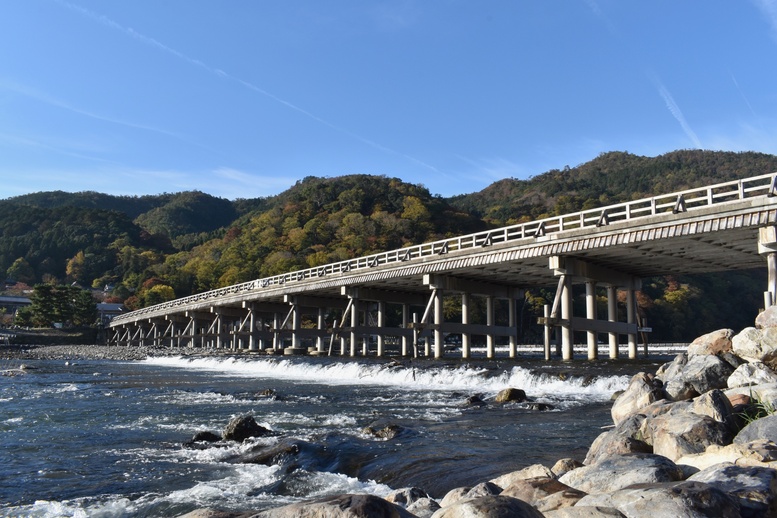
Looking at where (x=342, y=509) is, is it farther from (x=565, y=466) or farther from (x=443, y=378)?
(x=443, y=378)

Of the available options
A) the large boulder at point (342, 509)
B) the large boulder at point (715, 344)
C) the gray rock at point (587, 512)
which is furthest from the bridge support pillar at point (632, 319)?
the large boulder at point (342, 509)

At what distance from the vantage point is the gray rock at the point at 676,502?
14.8 feet

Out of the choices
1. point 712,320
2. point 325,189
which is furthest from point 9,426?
point 325,189

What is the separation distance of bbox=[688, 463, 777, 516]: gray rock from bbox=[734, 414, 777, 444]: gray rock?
1.63 m

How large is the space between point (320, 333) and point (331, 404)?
122 feet

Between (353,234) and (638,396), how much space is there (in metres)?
101

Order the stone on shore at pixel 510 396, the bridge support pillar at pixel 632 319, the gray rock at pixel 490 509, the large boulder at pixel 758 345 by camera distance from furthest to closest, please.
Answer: the bridge support pillar at pixel 632 319
the stone on shore at pixel 510 396
the large boulder at pixel 758 345
the gray rock at pixel 490 509

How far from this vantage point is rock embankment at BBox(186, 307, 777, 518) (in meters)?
4.55

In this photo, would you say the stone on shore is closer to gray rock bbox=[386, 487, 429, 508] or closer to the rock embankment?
the rock embankment

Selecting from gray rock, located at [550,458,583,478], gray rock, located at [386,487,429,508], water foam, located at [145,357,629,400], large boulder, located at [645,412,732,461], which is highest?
large boulder, located at [645,412,732,461]

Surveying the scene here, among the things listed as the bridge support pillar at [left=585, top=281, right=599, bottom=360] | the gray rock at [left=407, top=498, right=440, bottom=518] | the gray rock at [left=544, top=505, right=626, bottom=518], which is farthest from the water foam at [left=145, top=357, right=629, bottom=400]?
the gray rock at [left=544, top=505, right=626, bottom=518]

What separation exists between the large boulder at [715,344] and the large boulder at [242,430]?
33.6ft

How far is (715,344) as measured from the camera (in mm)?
13766

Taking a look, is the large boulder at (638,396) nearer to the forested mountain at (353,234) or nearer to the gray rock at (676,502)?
the gray rock at (676,502)
